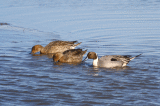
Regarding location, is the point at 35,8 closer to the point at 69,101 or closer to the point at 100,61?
the point at 100,61

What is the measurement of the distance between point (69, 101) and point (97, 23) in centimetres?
1045

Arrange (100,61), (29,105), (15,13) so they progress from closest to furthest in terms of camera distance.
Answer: (29,105), (100,61), (15,13)

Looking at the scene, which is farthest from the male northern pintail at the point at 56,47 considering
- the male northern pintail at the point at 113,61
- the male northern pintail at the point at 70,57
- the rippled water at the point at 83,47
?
the male northern pintail at the point at 113,61

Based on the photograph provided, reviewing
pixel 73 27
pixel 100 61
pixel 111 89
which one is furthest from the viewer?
pixel 73 27

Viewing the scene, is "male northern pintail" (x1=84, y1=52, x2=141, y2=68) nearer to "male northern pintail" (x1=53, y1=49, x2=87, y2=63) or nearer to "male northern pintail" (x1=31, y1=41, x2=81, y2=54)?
"male northern pintail" (x1=53, y1=49, x2=87, y2=63)

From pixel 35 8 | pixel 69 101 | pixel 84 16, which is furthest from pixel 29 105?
pixel 35 8

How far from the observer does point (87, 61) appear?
10875 mm

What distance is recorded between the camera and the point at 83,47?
12492 mm

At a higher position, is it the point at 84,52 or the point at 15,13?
the point at 15,13

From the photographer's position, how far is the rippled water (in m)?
6.99

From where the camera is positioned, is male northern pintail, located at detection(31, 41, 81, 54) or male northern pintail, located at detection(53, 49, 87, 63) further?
male northern pintail, located at detection(31, 41, 81, 54)

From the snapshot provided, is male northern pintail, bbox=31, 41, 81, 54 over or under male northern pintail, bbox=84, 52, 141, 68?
over

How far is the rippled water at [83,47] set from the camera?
6992mm

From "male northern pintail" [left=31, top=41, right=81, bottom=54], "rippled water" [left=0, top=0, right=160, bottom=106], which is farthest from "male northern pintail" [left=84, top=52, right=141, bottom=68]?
"male northern pintail" [left=31, top=41, right=81, bottom=54]
